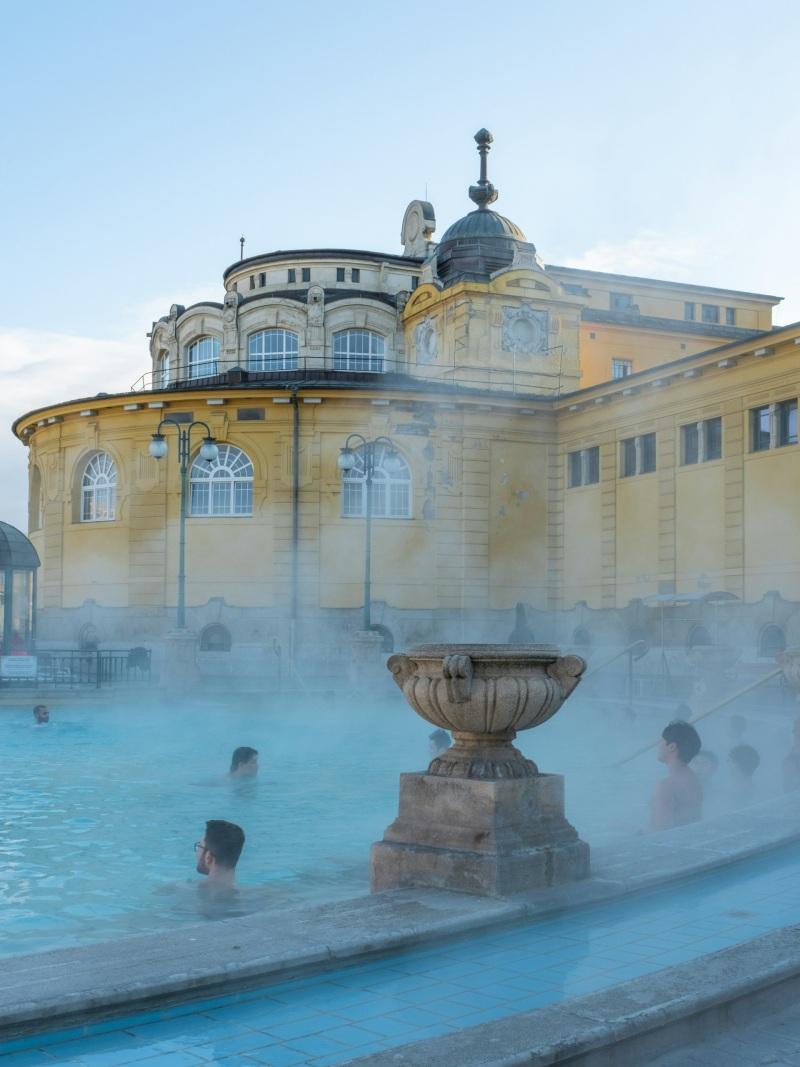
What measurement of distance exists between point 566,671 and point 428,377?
3834cm

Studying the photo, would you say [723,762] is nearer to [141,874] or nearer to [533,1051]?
[141,874]

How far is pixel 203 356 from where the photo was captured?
4925cm

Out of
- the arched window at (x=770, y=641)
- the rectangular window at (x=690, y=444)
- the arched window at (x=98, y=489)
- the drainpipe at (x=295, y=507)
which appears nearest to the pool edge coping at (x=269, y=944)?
the arched window at (x=770, y=641)

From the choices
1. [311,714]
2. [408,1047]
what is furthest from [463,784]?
[311,714]

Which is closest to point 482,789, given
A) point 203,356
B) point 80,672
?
point 80,672

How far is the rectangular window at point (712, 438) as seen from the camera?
33969 mm

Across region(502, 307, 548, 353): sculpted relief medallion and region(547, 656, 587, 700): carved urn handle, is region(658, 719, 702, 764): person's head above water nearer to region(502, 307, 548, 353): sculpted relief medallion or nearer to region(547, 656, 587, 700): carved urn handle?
region(547, 656, 587, 700): carved urn handle

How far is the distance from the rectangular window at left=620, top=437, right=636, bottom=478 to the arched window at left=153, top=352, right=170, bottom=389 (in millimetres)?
20521

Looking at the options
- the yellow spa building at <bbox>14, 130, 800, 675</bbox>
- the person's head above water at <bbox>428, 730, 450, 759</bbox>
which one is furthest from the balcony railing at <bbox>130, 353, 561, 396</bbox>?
the person's head above water at <bbox>428, 730, 450, 759</bbox>

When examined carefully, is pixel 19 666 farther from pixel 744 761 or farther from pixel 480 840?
pixel 480 840

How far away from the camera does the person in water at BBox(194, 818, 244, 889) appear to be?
844 cm

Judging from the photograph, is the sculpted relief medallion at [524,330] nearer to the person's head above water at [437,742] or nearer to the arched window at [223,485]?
the arched window at [223,485]

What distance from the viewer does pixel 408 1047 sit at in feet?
13.9

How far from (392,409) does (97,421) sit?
10.3 meters
